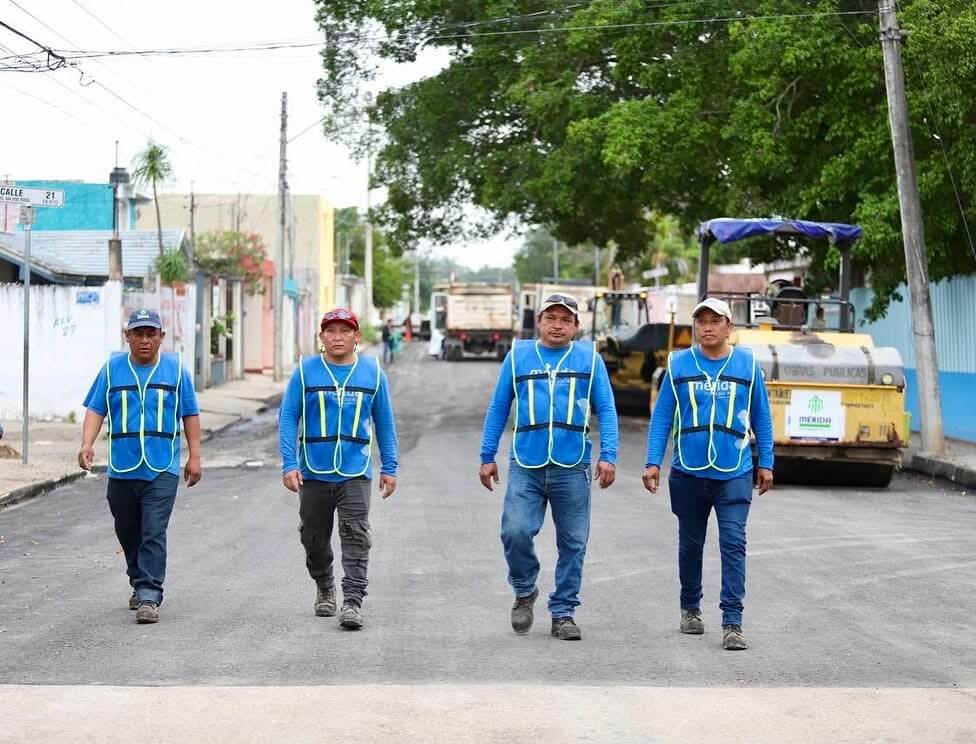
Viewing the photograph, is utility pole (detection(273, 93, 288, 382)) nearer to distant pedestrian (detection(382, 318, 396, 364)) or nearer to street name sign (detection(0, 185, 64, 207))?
distant pedestrian (detection(382, 318, 396, 364))

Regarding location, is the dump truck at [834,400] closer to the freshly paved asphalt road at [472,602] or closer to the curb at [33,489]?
the freshly paved asphalt road at [472,602]

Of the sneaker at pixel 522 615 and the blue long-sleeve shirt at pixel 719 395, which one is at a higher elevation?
the blue long-sleeve shirt at pixel 719 395

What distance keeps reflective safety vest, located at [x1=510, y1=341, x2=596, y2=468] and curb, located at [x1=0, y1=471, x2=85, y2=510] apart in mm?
8817

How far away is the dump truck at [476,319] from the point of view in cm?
5756

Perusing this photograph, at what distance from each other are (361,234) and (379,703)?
10517 cm

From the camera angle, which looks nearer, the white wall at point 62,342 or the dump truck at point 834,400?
the dump truck at point 834,400

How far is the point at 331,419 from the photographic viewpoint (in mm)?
8594

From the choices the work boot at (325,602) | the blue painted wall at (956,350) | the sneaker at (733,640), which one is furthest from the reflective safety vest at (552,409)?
the blue painted wall at (956,350)

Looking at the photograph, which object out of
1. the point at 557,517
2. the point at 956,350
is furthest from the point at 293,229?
the point at 557,517

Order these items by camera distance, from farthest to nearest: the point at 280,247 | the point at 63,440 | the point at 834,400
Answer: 1. the point at 280,247
2. the point at 63,440
3. the point at 834,400

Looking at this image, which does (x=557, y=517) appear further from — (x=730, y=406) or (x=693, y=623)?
(x=730, y=406)

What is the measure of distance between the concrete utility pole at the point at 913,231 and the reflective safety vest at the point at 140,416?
1354 cm

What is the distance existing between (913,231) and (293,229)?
4267 centimetres

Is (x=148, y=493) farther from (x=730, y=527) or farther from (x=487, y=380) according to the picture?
(x=487, y=380)
